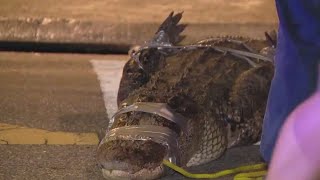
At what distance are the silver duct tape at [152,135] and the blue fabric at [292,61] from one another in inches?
7.1

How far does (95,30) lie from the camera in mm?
3188

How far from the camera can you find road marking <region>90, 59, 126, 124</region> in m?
2.34

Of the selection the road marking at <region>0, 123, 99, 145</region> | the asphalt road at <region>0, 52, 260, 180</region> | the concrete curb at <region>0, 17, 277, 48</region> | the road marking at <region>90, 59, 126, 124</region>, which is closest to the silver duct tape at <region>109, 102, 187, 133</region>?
the asphalt road at <region>0, 52, 260, 180</region>

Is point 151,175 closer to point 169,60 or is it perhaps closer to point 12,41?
point 169,60

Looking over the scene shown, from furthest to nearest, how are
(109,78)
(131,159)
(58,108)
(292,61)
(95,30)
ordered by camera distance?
(95,30), (109,78), (58,108), (131,159), (292,61)

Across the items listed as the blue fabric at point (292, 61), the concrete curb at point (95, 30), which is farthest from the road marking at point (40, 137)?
the concrete curb at point (95, 30)

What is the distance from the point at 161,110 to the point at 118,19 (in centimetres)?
152

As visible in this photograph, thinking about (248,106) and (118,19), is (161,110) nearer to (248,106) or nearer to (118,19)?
(248,106)

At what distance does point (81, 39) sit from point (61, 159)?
4.24 feet

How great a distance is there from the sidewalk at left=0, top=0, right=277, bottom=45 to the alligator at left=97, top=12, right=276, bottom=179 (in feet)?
2.86

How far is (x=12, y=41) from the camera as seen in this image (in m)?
3.09

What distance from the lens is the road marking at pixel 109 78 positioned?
2342 millimetres

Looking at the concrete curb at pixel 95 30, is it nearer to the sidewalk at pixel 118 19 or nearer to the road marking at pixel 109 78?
the sidewalk at pixel 118 19

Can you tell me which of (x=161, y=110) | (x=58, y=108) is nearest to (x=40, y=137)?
(x=58, y=108)
